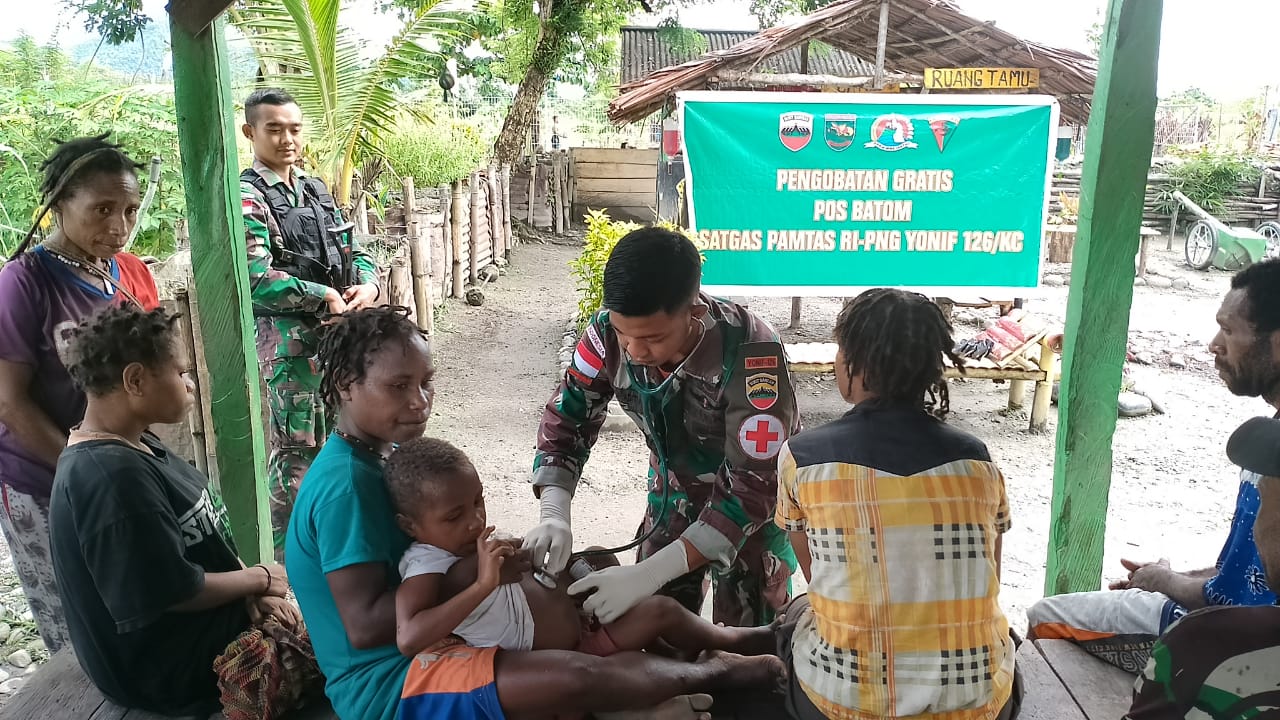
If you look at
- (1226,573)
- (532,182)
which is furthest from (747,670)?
(532,182)

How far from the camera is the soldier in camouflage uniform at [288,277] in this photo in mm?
3697

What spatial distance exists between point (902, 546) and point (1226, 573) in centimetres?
100

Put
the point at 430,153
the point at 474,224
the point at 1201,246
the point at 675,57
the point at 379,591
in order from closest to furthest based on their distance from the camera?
the point at 379,591 → the point at 474,224 → the point at 430,153 → the point at 1201,246 → the point at 675,57

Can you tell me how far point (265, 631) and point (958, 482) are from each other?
62.4 inches

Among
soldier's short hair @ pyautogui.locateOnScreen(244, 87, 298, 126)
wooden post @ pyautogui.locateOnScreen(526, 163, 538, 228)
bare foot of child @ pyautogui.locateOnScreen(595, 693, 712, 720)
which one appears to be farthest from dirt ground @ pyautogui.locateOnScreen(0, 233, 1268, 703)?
wooden post @ pyautogui.locateOnScreen(526, 163, 538, 228)

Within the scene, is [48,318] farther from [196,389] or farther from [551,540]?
[196,389]

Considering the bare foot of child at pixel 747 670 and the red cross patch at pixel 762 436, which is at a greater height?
the red cross patch at pixel 762 436

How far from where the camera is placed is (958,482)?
64.1 inches

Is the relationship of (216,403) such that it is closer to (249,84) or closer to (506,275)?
(249,84)

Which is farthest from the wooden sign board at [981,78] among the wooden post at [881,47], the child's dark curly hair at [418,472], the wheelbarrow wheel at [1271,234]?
the wheelbarrow wheel at [1271,234]

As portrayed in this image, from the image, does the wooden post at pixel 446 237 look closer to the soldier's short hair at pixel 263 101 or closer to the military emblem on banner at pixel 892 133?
the military emblem on banner at pixel 892 133

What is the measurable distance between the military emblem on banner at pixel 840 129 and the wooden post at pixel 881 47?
874 millimetres

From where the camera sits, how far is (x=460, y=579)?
182 cm

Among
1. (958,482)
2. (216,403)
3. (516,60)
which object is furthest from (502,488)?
(516,60)
